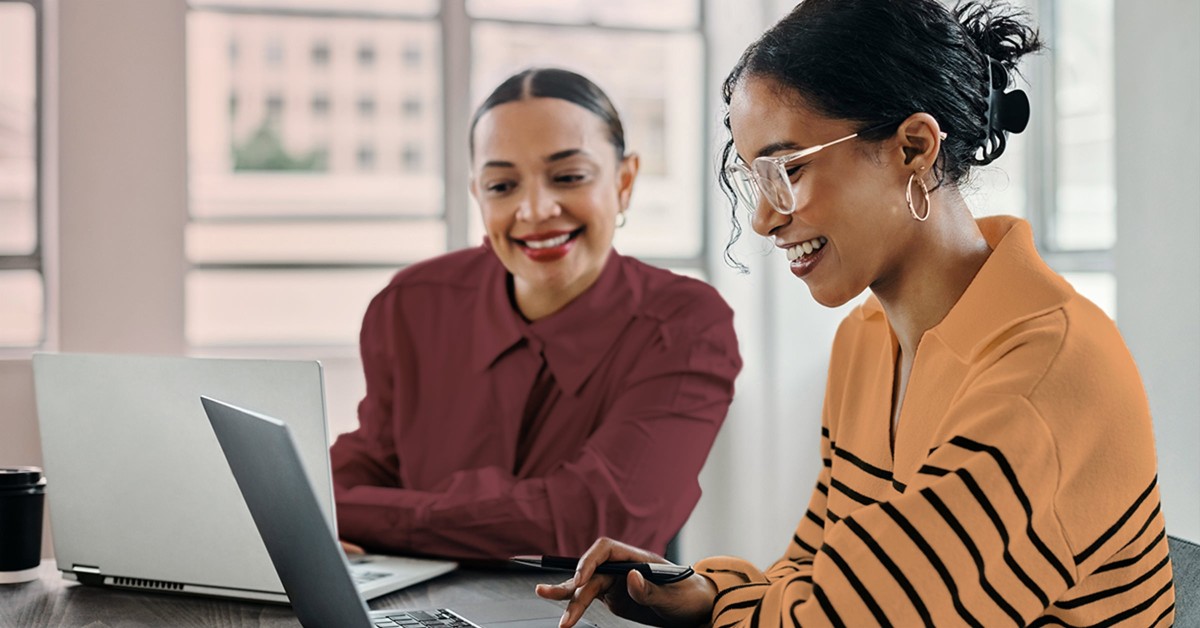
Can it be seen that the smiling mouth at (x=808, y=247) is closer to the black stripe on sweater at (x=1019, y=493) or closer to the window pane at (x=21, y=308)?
the black stripe on sweater at (x=1019, y=493)

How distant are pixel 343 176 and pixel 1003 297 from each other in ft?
9.52

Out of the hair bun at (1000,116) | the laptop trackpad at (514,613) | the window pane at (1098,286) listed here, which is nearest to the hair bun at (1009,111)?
the hair bun at (1000,116)

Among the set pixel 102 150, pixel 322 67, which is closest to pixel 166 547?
pixel 102 150

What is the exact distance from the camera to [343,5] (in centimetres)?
369

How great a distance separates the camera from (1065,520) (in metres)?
1.03

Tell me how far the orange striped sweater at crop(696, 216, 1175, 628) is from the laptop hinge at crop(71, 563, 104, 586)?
87 centimetres

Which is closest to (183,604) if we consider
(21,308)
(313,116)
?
(21,308)

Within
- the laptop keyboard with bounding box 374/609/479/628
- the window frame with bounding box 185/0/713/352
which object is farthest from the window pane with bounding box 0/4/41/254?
the laptop keyboard with bounding box 374/609/479/628

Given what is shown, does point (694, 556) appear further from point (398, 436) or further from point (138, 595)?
point (138, 595)

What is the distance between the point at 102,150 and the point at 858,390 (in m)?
2.56

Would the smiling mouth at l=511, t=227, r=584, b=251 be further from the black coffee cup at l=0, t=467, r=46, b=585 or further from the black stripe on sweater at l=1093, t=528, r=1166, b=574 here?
the black stripe on sweater at l=1093, t=528, r=1166, b=574

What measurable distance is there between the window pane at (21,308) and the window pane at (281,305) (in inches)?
17.0

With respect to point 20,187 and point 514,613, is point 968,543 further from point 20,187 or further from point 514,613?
point 20,187

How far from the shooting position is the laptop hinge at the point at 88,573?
1.53 m
